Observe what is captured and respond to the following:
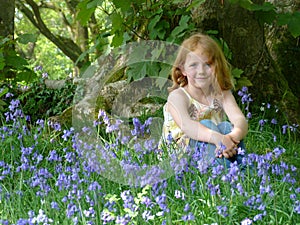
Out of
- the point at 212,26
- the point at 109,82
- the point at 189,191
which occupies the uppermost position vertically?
the point at 212,26

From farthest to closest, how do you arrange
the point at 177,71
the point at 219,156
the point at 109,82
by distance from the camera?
the point at 109,82 → the point at 177,71 → the point at 219,156

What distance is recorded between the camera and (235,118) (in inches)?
158

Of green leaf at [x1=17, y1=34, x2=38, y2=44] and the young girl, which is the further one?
green leaf at [x1=17, y1=34, x2=38, y2=44]

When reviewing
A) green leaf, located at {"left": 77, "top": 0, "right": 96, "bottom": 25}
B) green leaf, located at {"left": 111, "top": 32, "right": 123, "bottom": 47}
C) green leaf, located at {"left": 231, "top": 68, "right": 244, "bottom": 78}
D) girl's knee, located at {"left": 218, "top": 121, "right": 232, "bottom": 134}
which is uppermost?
green leaf, located at {"left": 77, "top": 0, "right": 96, "bottom": 25}

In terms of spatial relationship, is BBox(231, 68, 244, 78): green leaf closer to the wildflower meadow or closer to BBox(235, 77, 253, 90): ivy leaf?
BBox(235, 77, 253, 90): ivy leaf

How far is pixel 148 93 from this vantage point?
233 inches

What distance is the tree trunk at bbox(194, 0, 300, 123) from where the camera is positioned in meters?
5.55

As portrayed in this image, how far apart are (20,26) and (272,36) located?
1483 cm

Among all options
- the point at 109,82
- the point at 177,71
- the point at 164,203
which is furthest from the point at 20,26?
the point at 164,203

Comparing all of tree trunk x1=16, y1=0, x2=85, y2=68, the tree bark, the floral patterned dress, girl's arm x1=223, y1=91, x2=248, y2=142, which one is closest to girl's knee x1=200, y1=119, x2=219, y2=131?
girl's arm x1=223, y1=91, x2=248, y2=142

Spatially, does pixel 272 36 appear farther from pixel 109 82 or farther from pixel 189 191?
pixel 189 191

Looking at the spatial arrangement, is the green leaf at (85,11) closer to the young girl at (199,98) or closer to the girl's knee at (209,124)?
the young girl at (199,98)

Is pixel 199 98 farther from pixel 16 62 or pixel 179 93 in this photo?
pixel 16 62

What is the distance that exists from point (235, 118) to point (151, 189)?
113 cm
